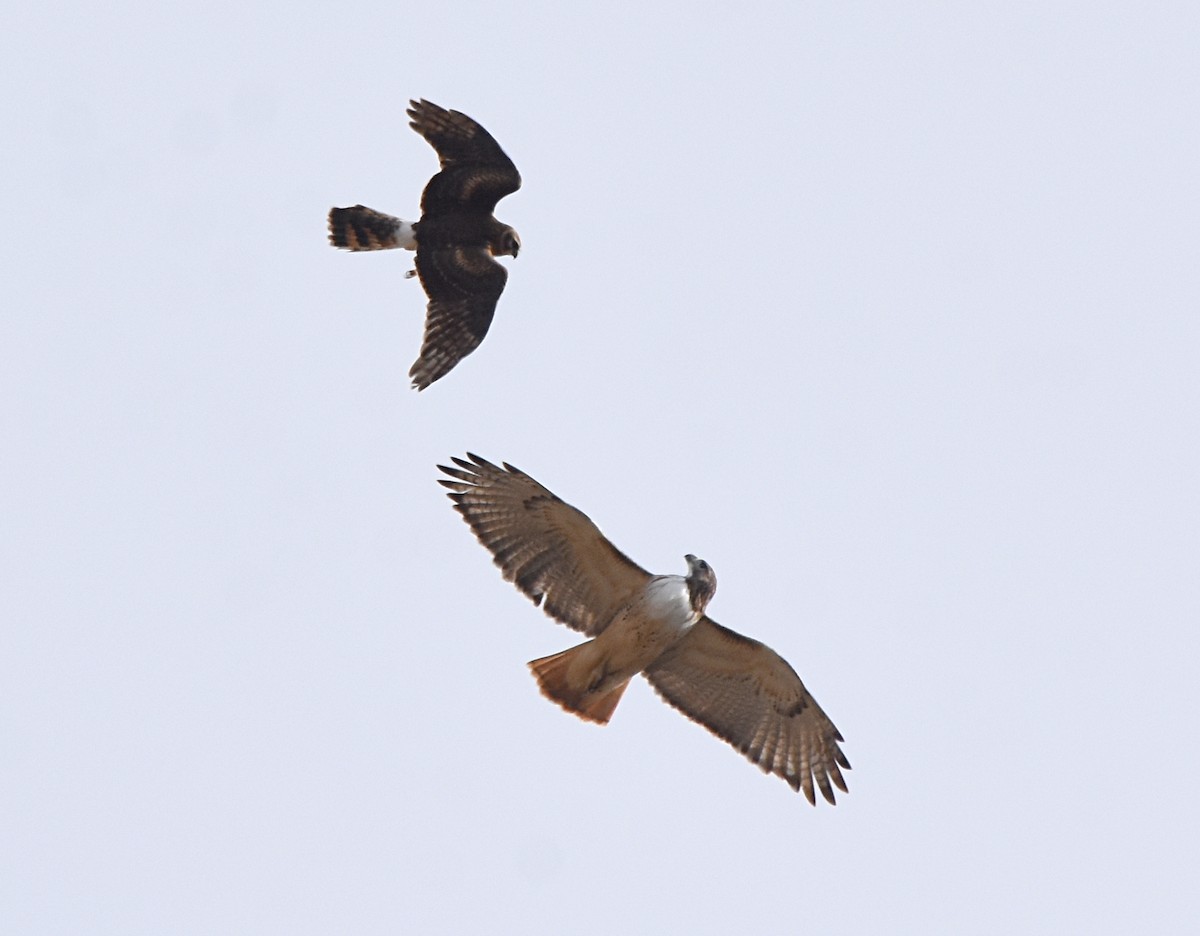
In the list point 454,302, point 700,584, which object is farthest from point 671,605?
point 454,302

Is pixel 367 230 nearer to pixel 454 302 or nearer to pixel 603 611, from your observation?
pixel 454 302

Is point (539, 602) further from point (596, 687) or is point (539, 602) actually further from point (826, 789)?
point (826, 789)

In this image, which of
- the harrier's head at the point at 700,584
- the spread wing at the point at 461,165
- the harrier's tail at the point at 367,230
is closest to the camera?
the harrier's head at the point at 700,584

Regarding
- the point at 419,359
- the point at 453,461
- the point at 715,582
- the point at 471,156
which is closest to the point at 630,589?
the point at 715,582

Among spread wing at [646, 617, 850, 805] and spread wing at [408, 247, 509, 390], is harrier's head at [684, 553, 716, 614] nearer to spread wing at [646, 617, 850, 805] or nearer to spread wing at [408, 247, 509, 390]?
spread wing at [646, 617, 850, 805]

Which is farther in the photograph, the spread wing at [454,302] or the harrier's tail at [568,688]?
the spread wing at [454,302]

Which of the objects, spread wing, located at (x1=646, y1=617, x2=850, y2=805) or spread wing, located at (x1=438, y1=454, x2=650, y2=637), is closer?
spread wing, located at (x1=438, y1=454, x2=650, y2=637)

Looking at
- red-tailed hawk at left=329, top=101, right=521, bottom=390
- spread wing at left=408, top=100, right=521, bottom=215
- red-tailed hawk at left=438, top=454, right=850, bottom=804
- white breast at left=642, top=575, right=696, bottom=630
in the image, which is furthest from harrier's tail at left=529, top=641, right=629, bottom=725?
spread wing at left=408, top=100, right=521, bottom=215

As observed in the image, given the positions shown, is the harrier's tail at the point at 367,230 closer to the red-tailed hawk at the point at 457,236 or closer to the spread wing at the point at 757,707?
the red-tailed hawk at the point at 457,236

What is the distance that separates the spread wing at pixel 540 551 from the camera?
11.0m

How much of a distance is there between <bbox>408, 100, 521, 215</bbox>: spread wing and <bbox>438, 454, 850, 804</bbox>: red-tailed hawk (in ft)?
9.32

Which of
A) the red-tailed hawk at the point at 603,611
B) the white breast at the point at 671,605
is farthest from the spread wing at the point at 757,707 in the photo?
the white breast at the point at 671,605

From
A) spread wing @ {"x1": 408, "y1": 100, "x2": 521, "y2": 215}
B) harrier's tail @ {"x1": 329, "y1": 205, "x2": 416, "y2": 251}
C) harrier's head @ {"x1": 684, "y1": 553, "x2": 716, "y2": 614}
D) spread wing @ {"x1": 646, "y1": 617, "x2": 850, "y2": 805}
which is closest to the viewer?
harrier's head @ {"x1": 684, "y1": 553, "x2": 716, "y2": 614}

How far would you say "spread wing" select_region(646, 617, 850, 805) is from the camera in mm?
11391
